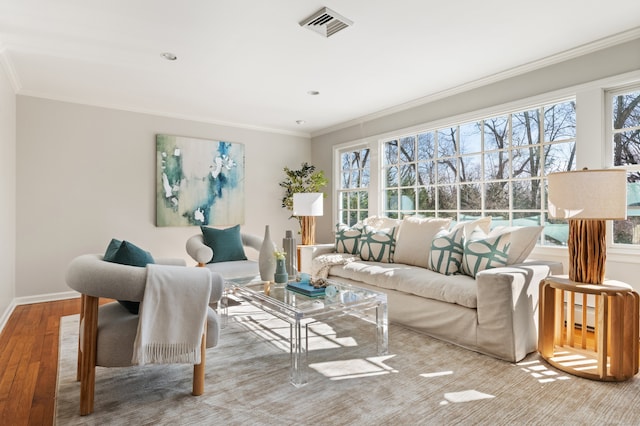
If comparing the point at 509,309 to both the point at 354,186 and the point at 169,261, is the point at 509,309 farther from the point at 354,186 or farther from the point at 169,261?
the point at 354,186

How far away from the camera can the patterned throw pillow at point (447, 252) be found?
316cm

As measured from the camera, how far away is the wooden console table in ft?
7.14

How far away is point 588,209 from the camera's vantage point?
2.28m

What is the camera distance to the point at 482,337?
256 cm

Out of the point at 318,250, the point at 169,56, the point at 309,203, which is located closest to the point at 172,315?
the point at 169,56

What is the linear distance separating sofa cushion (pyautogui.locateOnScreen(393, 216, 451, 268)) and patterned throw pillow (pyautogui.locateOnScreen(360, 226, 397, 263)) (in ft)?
0.24

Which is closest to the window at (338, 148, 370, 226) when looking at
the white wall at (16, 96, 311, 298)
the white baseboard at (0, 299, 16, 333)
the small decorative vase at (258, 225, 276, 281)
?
the white wall at (16, 96, 311, 298)

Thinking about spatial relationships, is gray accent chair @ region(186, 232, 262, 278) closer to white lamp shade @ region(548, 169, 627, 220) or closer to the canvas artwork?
the canvas artwork

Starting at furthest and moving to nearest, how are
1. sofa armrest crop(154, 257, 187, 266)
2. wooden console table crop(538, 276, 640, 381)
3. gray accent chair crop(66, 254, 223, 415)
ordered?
sofa armrest crop(154, 257, 187, 266), wooden console table crop(538, 276, 640, 381), gray accent chair crop(66, 254, 223, 415)

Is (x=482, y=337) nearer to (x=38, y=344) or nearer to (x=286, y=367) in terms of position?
(x=286, y=367)

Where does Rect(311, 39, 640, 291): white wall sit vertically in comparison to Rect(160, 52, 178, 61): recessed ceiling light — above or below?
below

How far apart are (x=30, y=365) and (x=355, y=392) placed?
7.31ft

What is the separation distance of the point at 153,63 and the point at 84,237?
8.08 feet

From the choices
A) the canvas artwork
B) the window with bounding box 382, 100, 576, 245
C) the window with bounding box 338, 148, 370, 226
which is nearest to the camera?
the window with bounding box 382, 100, 576, 245
